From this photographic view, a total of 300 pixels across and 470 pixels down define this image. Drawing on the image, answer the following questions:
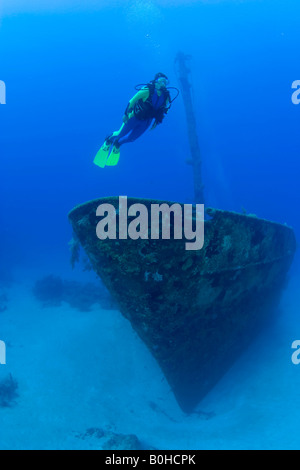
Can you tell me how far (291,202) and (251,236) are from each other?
134ft

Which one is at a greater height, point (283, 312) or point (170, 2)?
point (170, 2)

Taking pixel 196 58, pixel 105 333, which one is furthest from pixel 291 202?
pixel 196 58

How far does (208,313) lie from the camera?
5.35 meters

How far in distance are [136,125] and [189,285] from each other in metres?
2.76

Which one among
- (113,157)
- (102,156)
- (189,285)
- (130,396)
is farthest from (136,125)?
(130,396)

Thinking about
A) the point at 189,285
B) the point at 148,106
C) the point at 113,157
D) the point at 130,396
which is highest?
the point at 148,106

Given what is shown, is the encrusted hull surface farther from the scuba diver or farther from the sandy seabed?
the scuba diver

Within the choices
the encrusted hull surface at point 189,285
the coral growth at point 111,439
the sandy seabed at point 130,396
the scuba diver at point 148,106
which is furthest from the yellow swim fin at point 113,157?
the sandy seabed at point 130,396

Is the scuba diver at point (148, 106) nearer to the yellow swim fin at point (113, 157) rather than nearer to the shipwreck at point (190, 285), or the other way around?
the yellow swim fin at point (113, 157)

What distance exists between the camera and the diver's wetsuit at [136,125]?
4827 mm

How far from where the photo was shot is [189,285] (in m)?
4.72

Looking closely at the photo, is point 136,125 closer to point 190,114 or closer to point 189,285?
point 189,285

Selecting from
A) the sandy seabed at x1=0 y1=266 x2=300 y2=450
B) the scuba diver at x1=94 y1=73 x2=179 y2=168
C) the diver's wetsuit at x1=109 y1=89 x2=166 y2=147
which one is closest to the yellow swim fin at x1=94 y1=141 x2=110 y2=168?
the scuba diver at x1=94 y1=73 x2=179 y2=168
